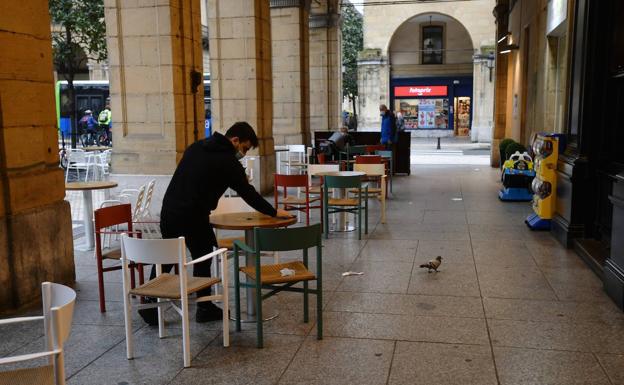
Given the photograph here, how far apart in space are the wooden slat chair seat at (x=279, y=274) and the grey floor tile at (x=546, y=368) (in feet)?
4.88

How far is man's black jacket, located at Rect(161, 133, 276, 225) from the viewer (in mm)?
4719

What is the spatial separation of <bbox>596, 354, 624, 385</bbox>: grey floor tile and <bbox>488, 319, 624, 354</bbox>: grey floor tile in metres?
0.09

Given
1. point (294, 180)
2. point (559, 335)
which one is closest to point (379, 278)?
point (559, 335)

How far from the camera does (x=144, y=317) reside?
4910mm

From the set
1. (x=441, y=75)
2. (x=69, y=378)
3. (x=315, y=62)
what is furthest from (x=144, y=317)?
(x=441, y=75)

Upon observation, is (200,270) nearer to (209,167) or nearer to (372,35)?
(209,167)

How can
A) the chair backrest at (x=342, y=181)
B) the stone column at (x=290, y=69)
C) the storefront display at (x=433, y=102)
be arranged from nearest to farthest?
the chair backrest at (x=342, y=181), the stone column at (x=290, y=69), the storefront display at (x=433, y=102)

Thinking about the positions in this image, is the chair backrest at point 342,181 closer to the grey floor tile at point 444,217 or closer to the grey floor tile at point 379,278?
the grey floor tile at point 379,278

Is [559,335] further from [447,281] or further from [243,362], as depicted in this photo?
[243,362]

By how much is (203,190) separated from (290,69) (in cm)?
1083

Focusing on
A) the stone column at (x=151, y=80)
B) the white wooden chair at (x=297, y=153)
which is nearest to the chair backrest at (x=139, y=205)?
the stone column at (x=151, y=80)

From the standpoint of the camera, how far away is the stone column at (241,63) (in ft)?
39.0

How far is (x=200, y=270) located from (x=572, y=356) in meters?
2.88

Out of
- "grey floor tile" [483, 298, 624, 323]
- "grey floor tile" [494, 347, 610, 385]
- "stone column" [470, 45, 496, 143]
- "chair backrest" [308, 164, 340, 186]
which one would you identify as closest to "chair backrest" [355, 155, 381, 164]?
"chair backrest" [308, 164, 340, 186]
